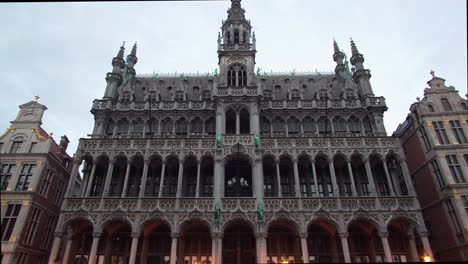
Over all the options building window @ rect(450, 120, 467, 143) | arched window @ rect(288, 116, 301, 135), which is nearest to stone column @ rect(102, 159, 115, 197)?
arched window @ rect(288, 116, 301, 135)

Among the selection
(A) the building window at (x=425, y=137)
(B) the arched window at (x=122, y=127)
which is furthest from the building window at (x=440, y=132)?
(B) the arched window at (x=122, y=127)

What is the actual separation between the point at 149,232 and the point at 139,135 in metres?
11.3

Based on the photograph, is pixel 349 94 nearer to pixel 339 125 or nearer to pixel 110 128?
pixel 339 125

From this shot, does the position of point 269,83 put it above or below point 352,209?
above

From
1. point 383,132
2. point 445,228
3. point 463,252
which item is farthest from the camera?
point 383,132

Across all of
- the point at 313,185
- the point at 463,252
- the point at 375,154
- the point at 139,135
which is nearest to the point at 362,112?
the point at 375,154

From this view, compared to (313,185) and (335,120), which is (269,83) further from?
(313,185)

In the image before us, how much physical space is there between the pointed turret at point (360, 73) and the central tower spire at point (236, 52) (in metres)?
13.6

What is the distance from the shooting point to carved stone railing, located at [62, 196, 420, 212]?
91.4 feet

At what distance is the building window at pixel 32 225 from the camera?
28.8 metres

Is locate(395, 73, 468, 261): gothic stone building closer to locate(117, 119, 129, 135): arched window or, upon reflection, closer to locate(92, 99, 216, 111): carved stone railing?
locate(92, 99, 216, 111): carved stone railing

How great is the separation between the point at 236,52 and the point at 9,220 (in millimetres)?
28893

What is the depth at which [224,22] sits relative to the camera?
41.0 m

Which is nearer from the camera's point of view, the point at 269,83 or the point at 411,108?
the point at 411,108
